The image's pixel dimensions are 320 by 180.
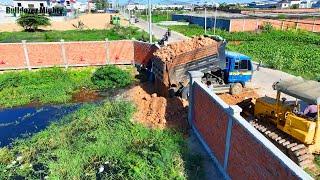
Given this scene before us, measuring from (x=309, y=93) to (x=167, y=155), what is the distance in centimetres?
461

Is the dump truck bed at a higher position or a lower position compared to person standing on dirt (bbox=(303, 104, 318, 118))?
higher

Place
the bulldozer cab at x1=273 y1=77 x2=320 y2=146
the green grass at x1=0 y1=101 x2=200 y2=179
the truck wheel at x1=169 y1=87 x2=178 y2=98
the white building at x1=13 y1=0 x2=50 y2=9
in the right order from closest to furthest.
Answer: the bulldozer cab at x1=273 y1=77 x2=320 y2=146, the green grass at x1=0 y1=101 x2=200 y2=179, the truck wheel at x1=169 y1=87 x2=178 y2=98, the white building at x1=13 y1=0 x2=50 y2=9

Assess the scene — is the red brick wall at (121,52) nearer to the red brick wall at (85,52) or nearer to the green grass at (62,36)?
the red brick wall at (85,52)

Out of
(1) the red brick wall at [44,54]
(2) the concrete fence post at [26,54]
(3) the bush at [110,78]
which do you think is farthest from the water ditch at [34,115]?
(2) the concrete fence post at [26,54]

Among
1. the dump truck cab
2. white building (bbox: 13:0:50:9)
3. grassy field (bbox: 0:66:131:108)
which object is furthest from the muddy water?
white building (bbox: 13:0:50:9)

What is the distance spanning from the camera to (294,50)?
28.3 meters

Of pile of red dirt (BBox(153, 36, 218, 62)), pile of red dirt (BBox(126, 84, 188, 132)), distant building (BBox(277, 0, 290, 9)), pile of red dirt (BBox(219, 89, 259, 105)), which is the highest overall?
distant building (BBox(277, 0, 290, 9))

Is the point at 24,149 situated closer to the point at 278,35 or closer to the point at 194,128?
the point at 194,128

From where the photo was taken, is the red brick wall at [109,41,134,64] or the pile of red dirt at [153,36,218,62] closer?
the pile of red dirt at [153,36,218,62]

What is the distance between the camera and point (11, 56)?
22562 mm

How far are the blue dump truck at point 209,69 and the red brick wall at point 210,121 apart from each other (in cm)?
334

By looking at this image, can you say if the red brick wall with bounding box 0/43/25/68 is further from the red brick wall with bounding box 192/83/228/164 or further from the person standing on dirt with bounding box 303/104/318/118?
the person standing on dirt with bounding box 303/104/318/118

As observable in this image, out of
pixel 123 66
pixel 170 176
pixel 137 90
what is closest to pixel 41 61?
pixel 123 66

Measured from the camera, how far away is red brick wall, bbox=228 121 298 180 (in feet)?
20.6
